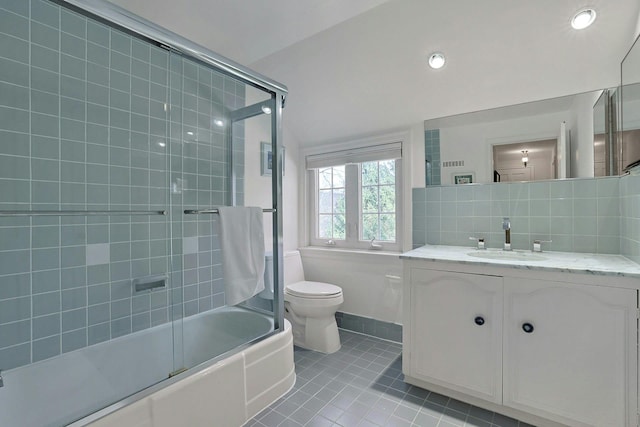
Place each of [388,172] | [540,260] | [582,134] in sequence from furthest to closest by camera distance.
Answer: [388,172], [582,134], [540,260]

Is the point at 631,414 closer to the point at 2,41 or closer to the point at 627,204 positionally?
the point at 627,204

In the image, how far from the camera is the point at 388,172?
2.79 metres

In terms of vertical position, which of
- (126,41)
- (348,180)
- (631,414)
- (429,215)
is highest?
(126,41)

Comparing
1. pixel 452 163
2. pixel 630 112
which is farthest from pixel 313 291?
pixel 630 112

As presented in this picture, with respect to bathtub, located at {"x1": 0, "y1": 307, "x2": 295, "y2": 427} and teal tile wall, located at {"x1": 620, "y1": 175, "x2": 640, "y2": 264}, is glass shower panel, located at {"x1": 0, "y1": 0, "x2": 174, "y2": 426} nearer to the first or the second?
bathtub, located at {"x1": 0, "y1": 307, "x2": 295, "y2": 427}

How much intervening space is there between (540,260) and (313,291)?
4.98 feet

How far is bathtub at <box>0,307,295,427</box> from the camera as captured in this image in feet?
4.39

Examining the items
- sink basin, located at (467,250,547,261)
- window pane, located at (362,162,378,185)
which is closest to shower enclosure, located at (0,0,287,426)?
window pane, located at (362,162,378,185)

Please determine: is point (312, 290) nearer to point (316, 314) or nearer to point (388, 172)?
point (316, 314)

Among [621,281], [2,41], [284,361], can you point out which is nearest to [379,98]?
[621,281]

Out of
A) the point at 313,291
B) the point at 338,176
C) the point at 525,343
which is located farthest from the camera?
the point at 338,176

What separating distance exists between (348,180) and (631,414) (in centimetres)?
229

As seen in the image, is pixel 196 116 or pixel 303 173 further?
pixel 303 173

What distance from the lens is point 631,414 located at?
1.38 m
